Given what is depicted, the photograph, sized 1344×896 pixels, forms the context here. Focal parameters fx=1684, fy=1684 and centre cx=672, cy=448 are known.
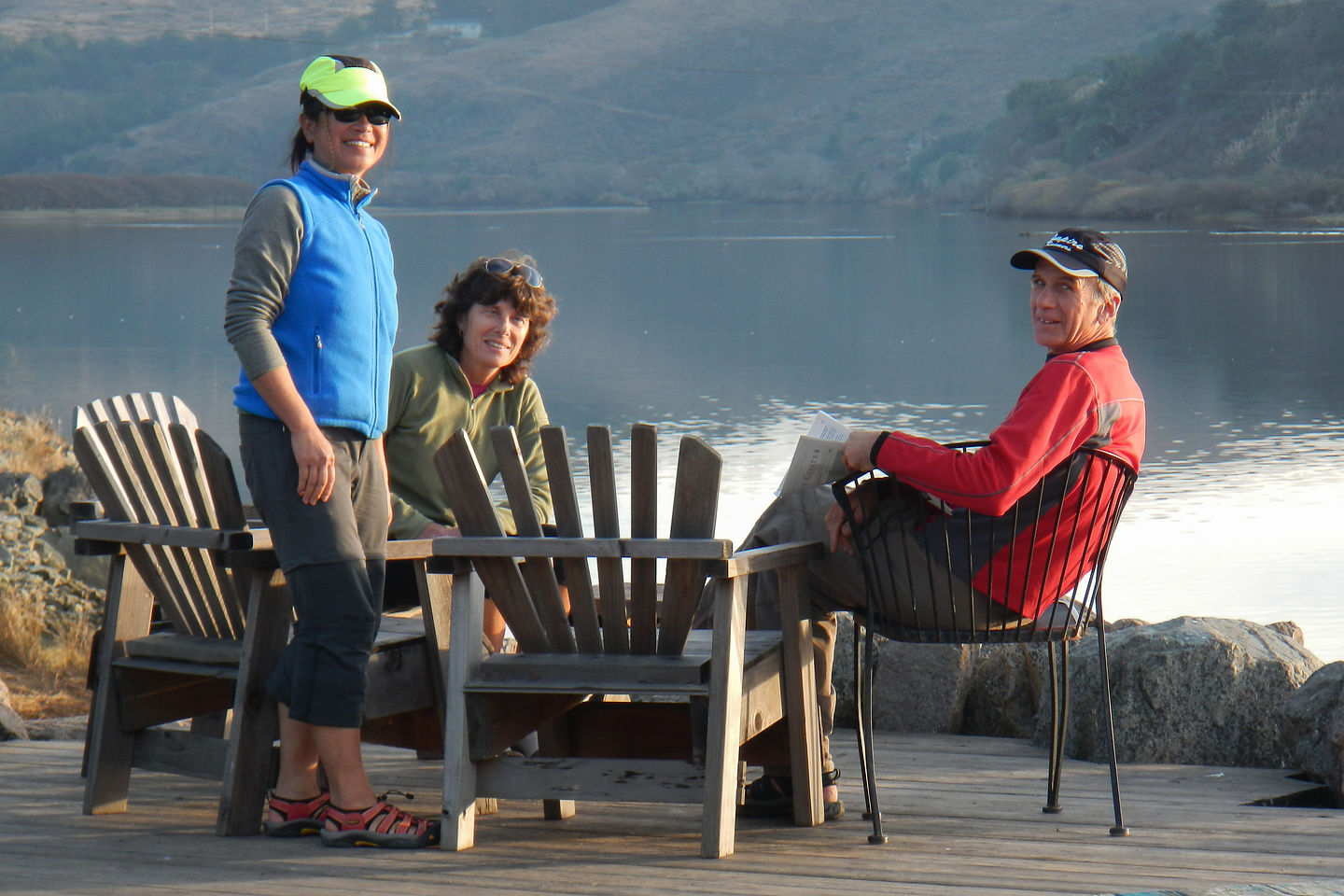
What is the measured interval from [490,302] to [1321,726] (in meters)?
2.42

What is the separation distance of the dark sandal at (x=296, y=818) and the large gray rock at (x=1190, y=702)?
2142 mm

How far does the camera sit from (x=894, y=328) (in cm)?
3034

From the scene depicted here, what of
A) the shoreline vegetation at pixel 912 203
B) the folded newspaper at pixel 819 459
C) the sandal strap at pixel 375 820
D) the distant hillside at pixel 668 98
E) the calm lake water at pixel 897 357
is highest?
the distant hillside at pixel 668 98

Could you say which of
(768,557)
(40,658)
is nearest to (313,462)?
(768,557)

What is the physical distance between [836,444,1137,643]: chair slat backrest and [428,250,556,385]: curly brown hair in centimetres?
127

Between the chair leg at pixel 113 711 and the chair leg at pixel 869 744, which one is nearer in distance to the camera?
the chair leg at pixel 869 744

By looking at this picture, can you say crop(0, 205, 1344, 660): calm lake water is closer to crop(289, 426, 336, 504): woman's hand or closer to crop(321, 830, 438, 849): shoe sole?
crop(321, 830, 438, 849): shoe sole

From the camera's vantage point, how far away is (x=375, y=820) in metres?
3.45

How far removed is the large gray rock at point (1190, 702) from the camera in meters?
4.61

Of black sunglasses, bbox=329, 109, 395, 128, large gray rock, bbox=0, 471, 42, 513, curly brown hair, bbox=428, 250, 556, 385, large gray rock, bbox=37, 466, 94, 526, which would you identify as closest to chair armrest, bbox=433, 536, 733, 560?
black sunglasses, bbox=329, 109, 395, 128

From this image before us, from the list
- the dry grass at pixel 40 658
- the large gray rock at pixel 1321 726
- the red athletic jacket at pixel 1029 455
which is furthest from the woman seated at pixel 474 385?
the dry grass at pixel 40 658

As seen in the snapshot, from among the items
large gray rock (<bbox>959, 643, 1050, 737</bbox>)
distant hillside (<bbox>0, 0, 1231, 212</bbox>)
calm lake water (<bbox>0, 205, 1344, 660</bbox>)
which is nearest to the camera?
large gray rock (<bbox>959, 643, 1050, 737</bbox>)

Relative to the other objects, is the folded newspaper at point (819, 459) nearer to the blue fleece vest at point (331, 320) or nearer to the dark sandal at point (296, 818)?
the blue fleece vest at point (331, 320)

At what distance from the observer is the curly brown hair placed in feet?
14.8
